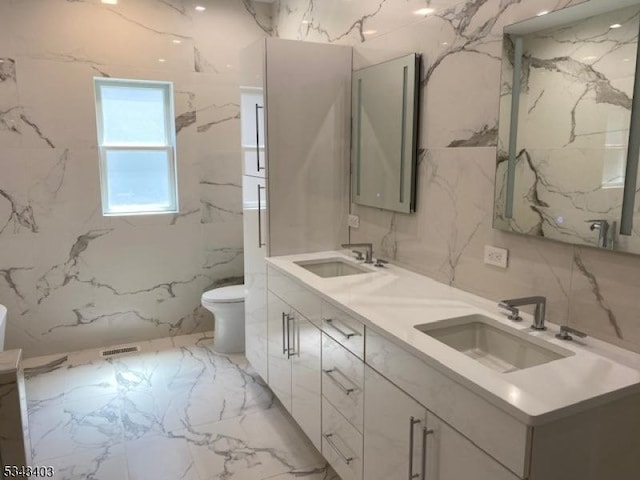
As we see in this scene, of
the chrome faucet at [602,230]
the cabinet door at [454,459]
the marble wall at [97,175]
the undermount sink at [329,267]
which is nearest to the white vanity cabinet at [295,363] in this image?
the undermount sink at [329,267]

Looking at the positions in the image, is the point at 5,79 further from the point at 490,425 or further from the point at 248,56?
the point at 490,425

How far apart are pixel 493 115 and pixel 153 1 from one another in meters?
2.88

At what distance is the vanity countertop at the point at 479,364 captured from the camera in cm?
123

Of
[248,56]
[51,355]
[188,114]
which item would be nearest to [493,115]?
[248,56]

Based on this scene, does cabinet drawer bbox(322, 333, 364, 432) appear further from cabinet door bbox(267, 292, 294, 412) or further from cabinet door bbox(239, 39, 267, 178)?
cabinet door bbox(239, 39, 267, 178)

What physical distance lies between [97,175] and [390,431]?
298 cm

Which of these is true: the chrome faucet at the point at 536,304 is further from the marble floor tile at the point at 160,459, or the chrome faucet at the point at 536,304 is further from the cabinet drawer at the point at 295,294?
the marble floor tile at the point at 160,459

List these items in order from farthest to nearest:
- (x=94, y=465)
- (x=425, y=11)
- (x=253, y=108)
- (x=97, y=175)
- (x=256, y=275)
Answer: (x=97, y=175) < (x=256, y=275) < (x=253, y=108) < (x=94, y=465) < (x=425, y=11)

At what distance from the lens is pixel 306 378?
2.42 meters

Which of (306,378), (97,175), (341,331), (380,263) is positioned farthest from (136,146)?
(341,331)

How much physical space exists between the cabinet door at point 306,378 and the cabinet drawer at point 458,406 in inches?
22.6

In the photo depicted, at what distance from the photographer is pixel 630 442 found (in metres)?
1.38

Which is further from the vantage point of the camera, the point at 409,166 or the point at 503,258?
the point at 409,166

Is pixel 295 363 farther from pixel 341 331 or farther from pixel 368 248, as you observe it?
pixel 368 248
